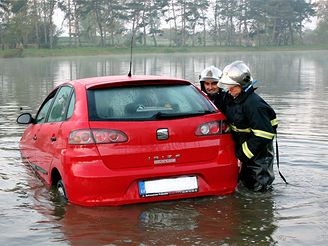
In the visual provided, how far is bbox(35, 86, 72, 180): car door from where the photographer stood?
18.8 ft

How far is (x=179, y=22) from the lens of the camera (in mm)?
100125

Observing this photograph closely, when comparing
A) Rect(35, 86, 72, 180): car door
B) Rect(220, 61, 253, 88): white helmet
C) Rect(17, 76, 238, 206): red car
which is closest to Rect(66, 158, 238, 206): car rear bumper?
Rect(17, 76, 238, 206): red car

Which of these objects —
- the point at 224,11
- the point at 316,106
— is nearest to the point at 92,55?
the point at 224,11

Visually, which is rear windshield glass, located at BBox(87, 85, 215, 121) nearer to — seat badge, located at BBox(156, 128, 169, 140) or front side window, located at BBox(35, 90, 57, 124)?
seat badge, located at BBox(156, 128, 169, 140)

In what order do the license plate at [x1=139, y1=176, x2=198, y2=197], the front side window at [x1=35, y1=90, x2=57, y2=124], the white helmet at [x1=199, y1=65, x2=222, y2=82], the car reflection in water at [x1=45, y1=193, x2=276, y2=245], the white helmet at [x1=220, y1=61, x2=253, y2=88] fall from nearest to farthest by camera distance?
the car reflection in water at [x1=45, y1=193, x2=276, y2=245] → the license plate at [x1=139, y1=176, x2=198, y2=197] → the white helmet at [x1=220, y1=61, x2=253, y2=88] → the front side window at [x1=35, y1=90, x2=57, y2=124] → the white helmet at [x1=199, y1=65, x2=222, y2=82]

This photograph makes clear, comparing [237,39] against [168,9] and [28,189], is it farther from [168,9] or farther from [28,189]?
[28,189]

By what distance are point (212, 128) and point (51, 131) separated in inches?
69.2

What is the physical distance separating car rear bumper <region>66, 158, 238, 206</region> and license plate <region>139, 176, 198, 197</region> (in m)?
0.03

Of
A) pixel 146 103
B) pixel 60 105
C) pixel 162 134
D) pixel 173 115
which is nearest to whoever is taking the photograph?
pixel 162 134

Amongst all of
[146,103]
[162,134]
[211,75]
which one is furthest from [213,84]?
[162,134]

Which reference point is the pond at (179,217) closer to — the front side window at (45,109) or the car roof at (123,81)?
the front side window at (45,109)

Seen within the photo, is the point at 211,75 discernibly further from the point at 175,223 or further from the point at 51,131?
the point at 175,223

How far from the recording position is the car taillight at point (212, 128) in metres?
5.32

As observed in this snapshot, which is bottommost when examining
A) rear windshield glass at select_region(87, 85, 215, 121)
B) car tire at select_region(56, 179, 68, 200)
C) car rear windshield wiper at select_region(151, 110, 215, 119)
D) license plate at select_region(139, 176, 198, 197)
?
car tire at select_region(56, 179, 68, 200)
